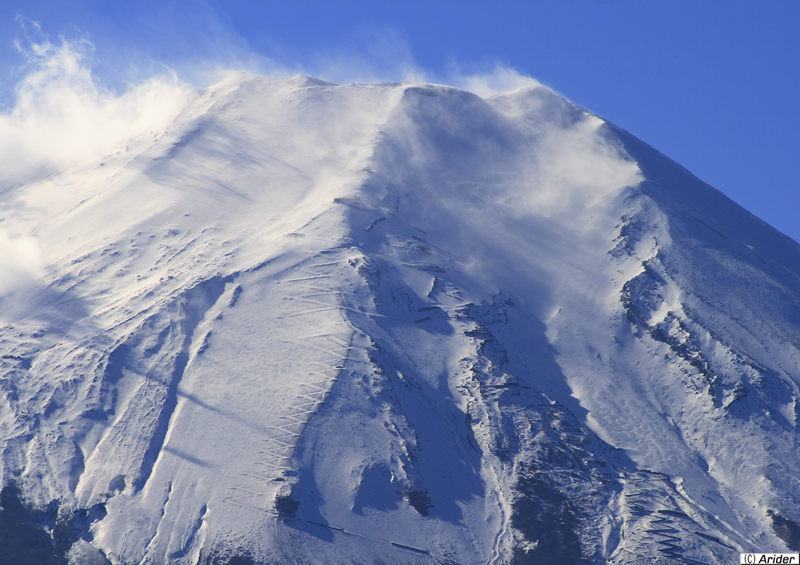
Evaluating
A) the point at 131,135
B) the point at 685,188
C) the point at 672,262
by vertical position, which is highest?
the point at 685,188

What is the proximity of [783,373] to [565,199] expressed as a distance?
40994 mm

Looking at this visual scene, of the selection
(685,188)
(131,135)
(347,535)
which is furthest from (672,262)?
(131,135)

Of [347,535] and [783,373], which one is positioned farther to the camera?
[783,373]

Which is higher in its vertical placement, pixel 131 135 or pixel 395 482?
pixel 131 135

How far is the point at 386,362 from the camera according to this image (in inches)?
3147

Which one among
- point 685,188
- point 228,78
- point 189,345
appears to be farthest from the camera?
point 228,78

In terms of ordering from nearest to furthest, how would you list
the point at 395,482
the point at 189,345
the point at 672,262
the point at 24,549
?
the point at 24,549 → the point at 395,482 → the point at 189,345 → the point at 672,262

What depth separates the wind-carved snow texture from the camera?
6712 cm

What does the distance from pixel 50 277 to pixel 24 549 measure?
1556 inches

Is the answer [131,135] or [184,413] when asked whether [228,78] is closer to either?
[131,135]

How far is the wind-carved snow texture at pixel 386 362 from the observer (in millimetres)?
67125

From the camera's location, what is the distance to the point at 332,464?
2763 inches

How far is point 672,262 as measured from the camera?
10144 cm

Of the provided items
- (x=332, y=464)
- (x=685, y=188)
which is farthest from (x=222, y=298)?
(x=685, y=188)
